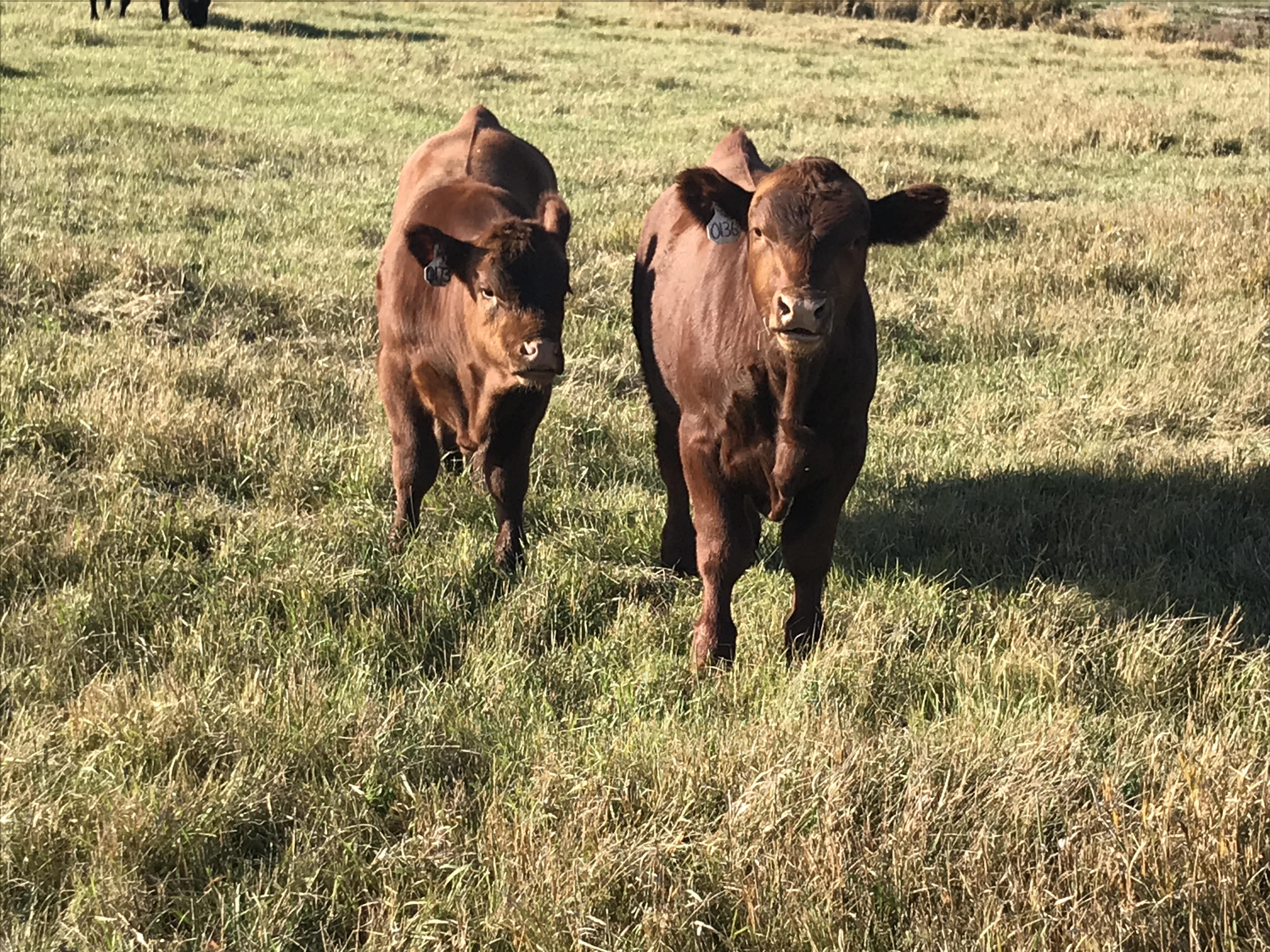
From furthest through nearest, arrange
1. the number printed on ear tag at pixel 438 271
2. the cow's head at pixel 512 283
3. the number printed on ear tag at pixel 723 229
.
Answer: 1. the number printed on ear tag at pixel 438 271
2. the cow's head at pixel 512 283
3. the number printed on ear tag at pixel 723 229

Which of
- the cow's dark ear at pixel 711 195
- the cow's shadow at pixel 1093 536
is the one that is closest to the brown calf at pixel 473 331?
the cow's dark ear at pixel 711 195

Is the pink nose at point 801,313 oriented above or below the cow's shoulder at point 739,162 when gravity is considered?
below

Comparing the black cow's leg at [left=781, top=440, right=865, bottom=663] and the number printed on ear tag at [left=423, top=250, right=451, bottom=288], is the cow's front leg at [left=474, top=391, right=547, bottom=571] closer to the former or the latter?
the number printed on ear tag at [left=423, top=250, right=451, bottom=288]

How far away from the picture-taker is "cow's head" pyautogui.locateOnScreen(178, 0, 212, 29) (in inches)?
945

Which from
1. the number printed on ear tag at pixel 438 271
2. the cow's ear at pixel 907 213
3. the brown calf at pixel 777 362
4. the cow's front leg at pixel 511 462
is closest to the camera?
the brown calf at pixel 777 362

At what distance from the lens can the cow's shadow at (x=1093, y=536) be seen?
4.24 meters

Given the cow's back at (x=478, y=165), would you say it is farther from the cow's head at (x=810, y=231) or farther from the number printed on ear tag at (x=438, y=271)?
the cow's head at (x=810, y=231)

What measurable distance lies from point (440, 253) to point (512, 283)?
35 centimetres

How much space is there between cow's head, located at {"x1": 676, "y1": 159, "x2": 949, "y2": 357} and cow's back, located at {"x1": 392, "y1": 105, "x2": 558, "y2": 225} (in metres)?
1.73

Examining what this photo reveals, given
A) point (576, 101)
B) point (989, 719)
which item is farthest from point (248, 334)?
point (576, 101)

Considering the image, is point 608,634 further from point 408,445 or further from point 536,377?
point 408,445

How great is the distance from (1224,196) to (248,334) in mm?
8632

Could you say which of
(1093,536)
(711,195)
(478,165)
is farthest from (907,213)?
(478,165)

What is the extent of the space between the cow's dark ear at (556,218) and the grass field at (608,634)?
46.9 inches
